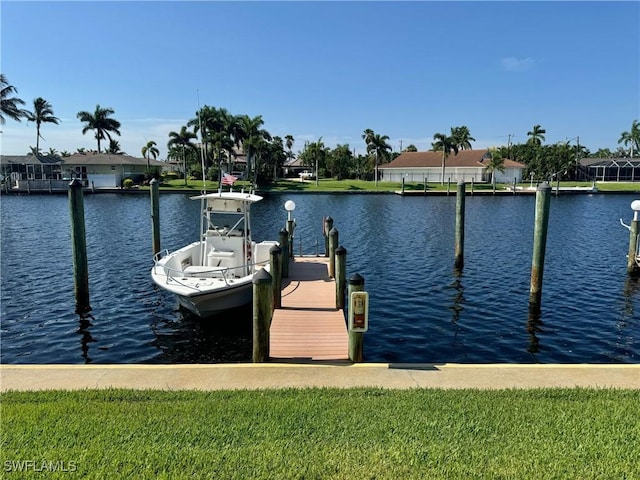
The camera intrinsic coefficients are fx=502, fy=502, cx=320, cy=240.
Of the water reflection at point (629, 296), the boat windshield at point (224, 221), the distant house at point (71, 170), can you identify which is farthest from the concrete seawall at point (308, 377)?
the distant house at point (71, 170)

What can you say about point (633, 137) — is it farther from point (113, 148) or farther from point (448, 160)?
point (113, 148)

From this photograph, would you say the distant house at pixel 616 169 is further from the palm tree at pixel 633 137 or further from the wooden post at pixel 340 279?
the wooden post at pixel 340 279

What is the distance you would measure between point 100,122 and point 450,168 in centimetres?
6411

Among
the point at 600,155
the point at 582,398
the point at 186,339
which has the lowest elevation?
the point at 186,339

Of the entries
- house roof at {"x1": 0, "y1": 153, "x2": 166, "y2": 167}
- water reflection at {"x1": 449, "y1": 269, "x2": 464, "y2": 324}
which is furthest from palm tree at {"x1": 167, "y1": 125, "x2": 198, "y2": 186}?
water reflection at {"x1": 449, "y1": 269, "x2": 464, "y2": 324}

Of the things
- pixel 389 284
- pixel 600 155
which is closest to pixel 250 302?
pixel 389 284

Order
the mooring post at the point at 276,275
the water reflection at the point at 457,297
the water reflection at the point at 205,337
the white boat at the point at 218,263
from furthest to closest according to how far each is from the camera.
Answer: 1. the water reflection at the point at 457,297
2. the white boat at the point at 218,263
3. the mooring post at the point at 276,275
4. the water reflection at the point at 205,337

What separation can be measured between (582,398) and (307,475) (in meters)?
4.31

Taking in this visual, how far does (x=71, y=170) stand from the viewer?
257ft

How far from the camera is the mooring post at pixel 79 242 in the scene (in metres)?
14.4

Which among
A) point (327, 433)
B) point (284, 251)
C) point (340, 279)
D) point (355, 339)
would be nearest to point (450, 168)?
point (284, 251)

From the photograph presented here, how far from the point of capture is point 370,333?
13.5 m

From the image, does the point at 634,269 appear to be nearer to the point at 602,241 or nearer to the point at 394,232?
the point at 602,241

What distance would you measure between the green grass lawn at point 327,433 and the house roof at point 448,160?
90.1m
